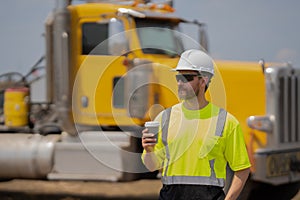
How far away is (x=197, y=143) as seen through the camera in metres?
3.07

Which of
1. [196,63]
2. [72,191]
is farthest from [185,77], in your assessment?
[72,191]

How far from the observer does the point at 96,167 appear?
22.2 ft

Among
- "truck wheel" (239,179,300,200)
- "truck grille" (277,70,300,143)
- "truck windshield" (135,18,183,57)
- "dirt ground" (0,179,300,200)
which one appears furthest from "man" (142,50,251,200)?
"dirt ground" (0,179,300,200)

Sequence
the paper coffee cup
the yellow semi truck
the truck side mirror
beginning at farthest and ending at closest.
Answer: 1. the truck side mirror
2. the yellow semi truck
3. the paper coffee cup

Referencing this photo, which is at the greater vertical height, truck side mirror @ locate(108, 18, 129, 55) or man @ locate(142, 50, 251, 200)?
truck side mirror @ locate(108, 18, 129, 55)

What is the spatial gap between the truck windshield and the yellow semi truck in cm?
1

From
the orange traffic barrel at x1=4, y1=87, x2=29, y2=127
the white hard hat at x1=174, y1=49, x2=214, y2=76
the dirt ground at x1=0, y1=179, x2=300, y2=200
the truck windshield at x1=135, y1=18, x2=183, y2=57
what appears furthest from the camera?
the dirt ground at x1=0, y1=179, x2=300, y2=200

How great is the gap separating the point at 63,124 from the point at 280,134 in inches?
99.2

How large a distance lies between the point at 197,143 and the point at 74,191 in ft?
20.7

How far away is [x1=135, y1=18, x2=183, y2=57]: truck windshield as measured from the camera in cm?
698

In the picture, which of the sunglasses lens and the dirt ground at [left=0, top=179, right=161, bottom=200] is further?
the dirt ground at [left=0, top=179, right=161, bottom=200]

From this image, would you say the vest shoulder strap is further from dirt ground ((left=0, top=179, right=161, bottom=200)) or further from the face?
dirt ground ((left=0, top=179, right=161, bottom=200))

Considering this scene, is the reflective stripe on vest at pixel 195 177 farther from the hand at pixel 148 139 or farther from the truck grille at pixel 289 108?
the truck grille at pixel 289 108

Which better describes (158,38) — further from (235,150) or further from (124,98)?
(235,150)
